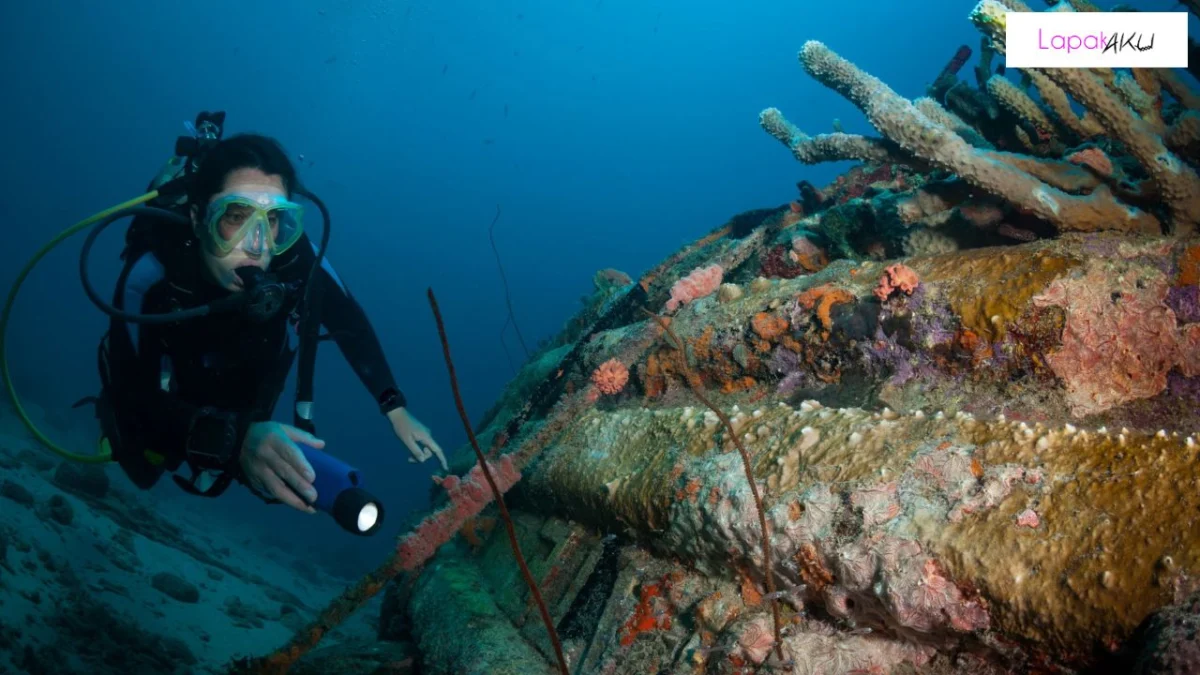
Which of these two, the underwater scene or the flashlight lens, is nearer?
the underwater scene

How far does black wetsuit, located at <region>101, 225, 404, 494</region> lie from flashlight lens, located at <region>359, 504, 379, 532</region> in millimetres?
848

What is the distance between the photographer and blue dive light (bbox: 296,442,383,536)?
2.38m

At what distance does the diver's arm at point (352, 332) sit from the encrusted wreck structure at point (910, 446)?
4.40 ft

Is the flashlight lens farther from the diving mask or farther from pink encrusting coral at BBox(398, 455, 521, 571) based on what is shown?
the diving mask

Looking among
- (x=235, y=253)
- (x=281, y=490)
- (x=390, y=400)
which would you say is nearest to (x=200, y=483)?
(x=390, y=400)

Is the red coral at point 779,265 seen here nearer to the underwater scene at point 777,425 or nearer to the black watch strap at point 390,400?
the underwater scene at point 777,425

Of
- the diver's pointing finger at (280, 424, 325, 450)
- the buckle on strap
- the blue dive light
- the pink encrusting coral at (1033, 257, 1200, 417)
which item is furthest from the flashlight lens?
the pink encrusting coral at (1033, 257, 1200, 417)

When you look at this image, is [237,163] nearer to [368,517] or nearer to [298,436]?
[298,436]

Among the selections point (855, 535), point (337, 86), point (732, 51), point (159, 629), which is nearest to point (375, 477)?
point (159, 629)

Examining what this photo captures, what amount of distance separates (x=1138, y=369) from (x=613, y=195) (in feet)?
532

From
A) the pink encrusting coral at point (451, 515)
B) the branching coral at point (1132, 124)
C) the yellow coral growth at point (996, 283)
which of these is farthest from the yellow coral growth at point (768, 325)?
the pink encrusting coral at point (451, 515)

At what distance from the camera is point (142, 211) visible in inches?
145

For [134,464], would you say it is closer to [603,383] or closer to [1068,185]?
[603,383]

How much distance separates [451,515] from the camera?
3.77 meters
